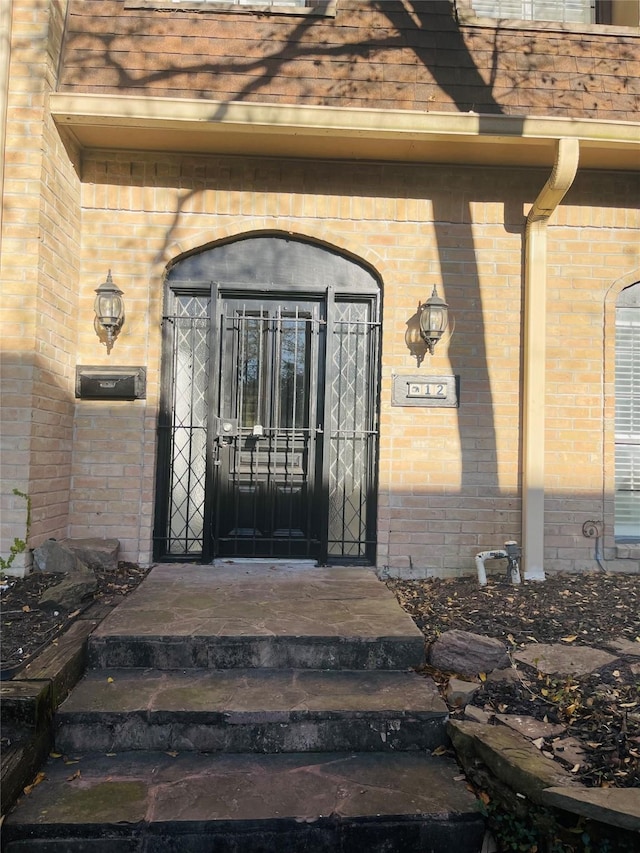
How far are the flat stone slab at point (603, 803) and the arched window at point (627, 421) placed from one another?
11.4 feet

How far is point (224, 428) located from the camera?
4980 mm

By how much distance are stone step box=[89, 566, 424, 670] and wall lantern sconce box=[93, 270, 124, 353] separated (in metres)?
2.12

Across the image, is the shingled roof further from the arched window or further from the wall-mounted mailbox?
the wall-mounted mailbox

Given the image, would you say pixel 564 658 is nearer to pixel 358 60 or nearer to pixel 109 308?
pixel 109 308

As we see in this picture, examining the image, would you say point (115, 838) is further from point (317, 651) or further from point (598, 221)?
point (598, 221)

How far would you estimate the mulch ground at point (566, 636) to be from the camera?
8.20ft

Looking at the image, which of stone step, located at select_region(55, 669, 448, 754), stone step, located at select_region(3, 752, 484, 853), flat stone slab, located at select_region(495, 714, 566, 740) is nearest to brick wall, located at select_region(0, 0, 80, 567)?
stone step, located at select_region(55, 669, 448, 754)

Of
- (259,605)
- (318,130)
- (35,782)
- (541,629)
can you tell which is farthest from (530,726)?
(318,130)

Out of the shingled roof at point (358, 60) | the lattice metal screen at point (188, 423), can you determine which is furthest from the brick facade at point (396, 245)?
the lattice metal screen at point (188, 423)

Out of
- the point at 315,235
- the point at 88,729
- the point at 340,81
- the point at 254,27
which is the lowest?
the point at 88,729

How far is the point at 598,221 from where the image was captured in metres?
5.09

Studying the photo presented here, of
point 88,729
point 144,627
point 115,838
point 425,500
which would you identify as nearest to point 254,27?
point 425,500

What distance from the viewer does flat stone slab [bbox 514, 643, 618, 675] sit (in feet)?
10.2

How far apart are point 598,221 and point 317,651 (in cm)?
428
